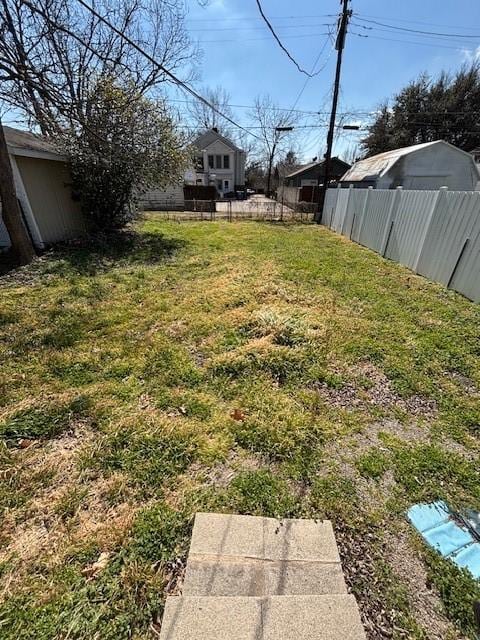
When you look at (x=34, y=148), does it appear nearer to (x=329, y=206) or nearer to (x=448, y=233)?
(x=448, y=233)

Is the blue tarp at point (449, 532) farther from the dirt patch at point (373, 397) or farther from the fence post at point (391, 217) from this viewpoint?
the fence post at point (391, 217)

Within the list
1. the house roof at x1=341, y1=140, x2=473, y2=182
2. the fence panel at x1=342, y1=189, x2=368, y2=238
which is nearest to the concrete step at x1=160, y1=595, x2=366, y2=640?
the fence panel at x1=342, y1=189, x2=368, y2=238

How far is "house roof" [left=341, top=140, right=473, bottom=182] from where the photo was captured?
1491 centimetres

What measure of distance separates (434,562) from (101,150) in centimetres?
931

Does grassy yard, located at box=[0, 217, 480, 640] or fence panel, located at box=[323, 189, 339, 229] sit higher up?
fence panel, located at box=[323, 189, 339, 229]

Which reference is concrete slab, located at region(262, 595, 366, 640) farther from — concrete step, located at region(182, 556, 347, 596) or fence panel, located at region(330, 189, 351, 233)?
fence panel, located at region(330, 189, 351, 233)

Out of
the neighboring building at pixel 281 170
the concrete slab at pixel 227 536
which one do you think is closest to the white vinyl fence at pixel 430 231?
the concrete slab at pixel 227 536

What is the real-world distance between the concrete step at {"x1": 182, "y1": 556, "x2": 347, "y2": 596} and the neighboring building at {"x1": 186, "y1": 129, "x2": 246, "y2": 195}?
98.0 ft

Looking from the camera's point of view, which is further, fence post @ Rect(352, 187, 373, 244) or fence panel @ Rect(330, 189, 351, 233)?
fence panel @ Rect(330, 189, 351, 233)

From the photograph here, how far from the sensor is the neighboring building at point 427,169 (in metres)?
14.9

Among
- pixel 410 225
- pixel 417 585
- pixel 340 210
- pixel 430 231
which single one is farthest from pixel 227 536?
pixel 340 210

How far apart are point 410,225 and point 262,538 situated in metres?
6.74

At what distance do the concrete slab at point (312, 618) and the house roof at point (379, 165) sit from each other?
57.9 ft

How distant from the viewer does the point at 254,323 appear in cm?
380
